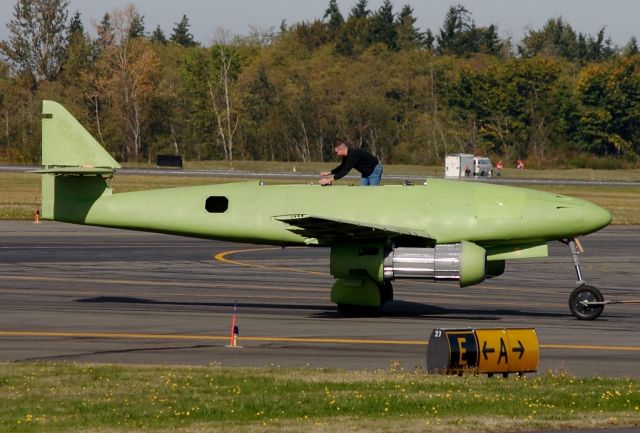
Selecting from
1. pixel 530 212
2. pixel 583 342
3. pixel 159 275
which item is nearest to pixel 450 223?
pixel 530 212

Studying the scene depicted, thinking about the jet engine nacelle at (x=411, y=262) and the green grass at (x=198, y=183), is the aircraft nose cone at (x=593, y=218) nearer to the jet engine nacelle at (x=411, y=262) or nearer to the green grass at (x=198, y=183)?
the jet engine nacelle at (x=411, y=262)

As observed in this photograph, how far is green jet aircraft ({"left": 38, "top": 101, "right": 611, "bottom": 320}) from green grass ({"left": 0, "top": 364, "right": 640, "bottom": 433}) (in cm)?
629

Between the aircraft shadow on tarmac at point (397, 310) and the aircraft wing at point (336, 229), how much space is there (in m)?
1.54

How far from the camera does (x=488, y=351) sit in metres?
13.8

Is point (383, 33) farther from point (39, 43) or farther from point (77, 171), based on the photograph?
point (77, 171)

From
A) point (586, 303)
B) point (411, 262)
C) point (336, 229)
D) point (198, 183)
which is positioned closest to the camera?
point (336, 229)

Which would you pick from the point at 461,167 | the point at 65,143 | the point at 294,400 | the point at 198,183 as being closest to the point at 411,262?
the point at 65,143

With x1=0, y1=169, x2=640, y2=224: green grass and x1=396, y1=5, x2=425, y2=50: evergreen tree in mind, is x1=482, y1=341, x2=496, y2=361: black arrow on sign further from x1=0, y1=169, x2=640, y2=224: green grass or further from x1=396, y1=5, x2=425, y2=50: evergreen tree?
x1=396, y1=5, x2=425, y2=50: evergreen tree

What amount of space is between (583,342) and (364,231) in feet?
14.9

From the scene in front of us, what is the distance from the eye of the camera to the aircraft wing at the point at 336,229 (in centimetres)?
1969

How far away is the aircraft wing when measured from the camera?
1969 centimetres

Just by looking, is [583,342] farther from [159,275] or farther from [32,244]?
[32,244]

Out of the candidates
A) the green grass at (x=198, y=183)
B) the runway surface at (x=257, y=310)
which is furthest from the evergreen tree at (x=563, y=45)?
the runway surface at (x=257, y=310)

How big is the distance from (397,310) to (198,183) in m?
53.8
